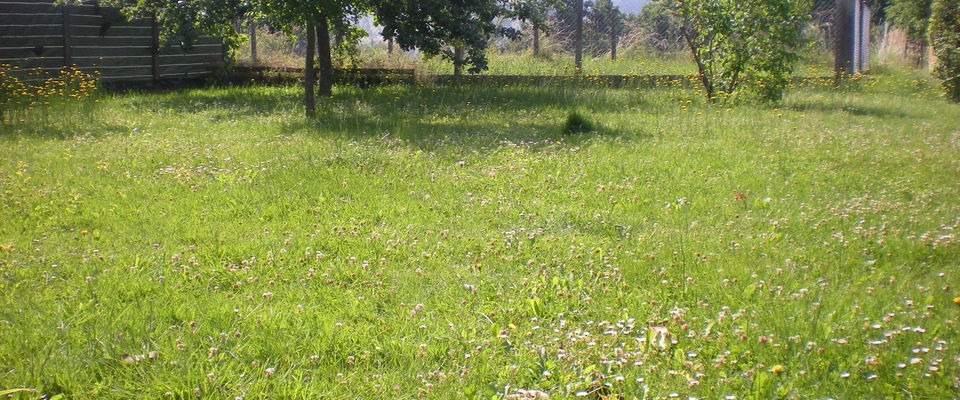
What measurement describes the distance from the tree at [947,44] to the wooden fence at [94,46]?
14.4 m

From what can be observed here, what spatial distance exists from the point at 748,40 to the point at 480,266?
969 centimetres

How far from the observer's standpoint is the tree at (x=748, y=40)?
12.0 meters

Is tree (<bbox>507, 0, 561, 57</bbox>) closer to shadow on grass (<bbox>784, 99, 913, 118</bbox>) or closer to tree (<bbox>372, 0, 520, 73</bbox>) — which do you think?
tree (<bbox>372, 0, 520, 73</bbox>)

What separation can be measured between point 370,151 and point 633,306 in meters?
4.46

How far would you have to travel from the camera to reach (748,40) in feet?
40.0

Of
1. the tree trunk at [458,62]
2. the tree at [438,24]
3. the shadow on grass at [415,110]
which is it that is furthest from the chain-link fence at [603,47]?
the shadow on grass at [415,110]

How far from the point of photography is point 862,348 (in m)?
3.04

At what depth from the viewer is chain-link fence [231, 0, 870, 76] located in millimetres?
15656

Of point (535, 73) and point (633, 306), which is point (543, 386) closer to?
point (633, 306)

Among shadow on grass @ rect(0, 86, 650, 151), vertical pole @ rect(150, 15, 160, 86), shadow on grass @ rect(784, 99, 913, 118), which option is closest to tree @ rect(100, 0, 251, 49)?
shadow on grass @ rect(0, 86, 650, 151)

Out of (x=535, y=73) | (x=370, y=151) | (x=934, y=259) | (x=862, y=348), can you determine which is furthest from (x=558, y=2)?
(x=862, y=348)

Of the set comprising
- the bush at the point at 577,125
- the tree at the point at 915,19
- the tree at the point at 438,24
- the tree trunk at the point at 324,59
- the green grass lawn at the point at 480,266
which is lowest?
the green grass lawn at the point at 480,266

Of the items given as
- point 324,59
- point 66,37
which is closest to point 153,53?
point 66,37

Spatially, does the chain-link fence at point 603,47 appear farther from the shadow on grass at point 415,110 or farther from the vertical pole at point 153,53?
the vertical pole at point 153,53
